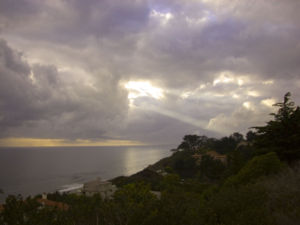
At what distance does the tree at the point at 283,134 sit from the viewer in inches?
773

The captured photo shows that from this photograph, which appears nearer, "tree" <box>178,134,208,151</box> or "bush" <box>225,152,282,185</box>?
"bush" <box>225,152,282,185</box>

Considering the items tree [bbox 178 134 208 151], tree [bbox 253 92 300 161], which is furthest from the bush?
tree [bbox 178 134 208 151]

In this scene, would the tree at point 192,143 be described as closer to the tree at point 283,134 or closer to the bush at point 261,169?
the tree at point 283,134

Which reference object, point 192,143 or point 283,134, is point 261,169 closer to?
point 283,134

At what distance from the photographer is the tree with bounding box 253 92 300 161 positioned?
64.4 ft

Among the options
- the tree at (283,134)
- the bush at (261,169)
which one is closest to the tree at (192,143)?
the tree at (283,134)

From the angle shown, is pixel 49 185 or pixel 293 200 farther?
pixel 49 185

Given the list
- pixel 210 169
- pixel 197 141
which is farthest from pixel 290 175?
pixel 197 141

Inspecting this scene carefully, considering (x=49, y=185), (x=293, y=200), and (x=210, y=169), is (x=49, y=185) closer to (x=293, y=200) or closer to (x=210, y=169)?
(x=210, y=169)

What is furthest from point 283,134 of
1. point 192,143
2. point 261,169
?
point 192,143

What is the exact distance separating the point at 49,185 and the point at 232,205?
1982 inches

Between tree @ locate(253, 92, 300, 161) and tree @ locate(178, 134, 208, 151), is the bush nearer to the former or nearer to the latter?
tree @ locate(253, 92, 300, 161)

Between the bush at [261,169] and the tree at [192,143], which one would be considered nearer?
the bush at [261,169]

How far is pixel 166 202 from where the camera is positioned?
611 centimetres
